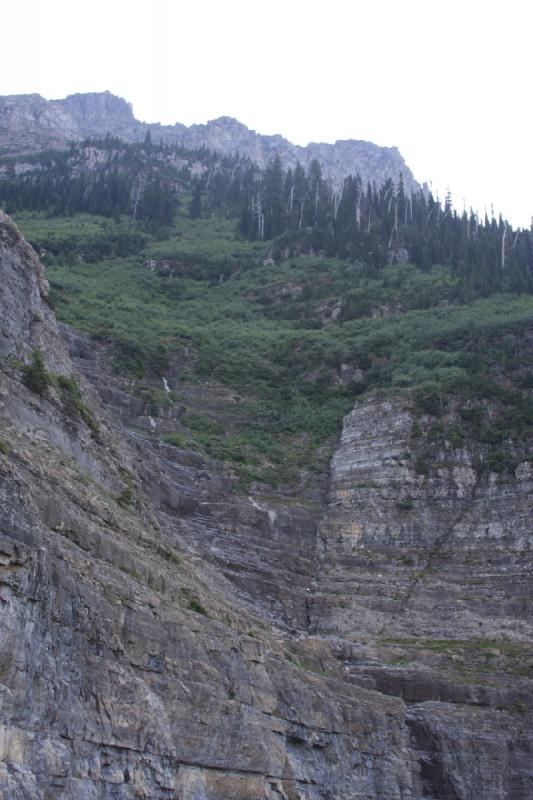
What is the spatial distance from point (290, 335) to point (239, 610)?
4162cm

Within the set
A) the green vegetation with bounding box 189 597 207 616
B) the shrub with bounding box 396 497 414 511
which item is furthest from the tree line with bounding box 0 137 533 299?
the green vegetation with bounding box 189 597 207 616

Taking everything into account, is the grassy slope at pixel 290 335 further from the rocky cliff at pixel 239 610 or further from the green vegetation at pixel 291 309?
the rocky cliff at pixel 239 610

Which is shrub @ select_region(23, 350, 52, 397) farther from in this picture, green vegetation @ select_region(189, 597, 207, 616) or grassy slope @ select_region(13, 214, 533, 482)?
grassy slope @ select_region(13, 214, 533, 482)

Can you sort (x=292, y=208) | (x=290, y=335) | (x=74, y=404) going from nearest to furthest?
(x=74, y=404) < (x=290, y=335) < (x=292, y=208)

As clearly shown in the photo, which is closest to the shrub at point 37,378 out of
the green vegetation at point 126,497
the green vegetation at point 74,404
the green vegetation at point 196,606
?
the green vegetation at point 74,404

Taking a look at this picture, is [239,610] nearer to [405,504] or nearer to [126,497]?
[126,497]

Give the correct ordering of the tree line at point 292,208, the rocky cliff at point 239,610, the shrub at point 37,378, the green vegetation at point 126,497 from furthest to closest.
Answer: the tree line at point 292,208 → the green vegetation at point 126,497 → the shrub at point 37,378 → the rocky cliff at point 239,610

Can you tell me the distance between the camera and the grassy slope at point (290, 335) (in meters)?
62.6

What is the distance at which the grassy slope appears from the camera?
62.6 metres

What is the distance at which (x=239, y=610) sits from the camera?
39.6 metres

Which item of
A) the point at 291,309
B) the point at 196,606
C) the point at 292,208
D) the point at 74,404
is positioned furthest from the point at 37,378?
the point at 292,208

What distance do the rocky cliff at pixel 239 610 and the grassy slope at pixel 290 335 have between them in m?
3.13

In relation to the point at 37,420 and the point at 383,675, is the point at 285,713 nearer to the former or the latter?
the point at 383,675

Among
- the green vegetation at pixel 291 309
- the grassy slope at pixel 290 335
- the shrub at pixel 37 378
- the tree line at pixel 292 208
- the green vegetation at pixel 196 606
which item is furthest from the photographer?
the tree line at pixel 292 208
